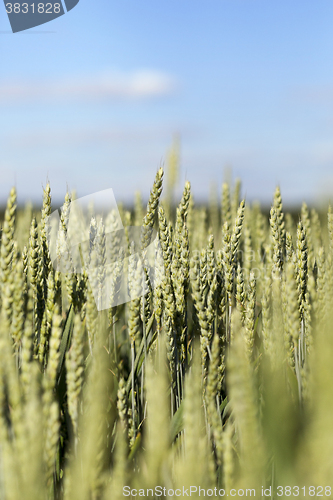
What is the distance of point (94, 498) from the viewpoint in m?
0.45

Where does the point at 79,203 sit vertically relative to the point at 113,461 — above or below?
above

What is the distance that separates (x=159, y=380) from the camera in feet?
1.07

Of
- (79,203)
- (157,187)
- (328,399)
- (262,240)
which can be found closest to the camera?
(328,399)

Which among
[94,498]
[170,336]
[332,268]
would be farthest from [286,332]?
[94,498]

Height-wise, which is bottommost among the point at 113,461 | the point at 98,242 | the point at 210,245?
the point at 113,461

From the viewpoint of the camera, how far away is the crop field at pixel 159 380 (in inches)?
12.9

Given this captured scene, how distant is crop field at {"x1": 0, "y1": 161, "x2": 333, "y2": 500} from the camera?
0.33 meters

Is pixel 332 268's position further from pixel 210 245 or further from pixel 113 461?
pixel 113 461

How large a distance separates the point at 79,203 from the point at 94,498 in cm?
104

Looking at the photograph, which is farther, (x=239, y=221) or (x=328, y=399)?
(x=239, y=221)

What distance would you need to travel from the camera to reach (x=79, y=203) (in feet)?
4.39

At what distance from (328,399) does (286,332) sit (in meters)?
0.51

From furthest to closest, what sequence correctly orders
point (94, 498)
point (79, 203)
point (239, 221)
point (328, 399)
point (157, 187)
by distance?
1. point (79, 203)
2. point (239, 221)
3. point (157, 187)
4. point (94, 498)
5. point (328, 399)

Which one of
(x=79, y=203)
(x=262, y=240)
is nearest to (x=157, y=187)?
(x=79, y=203)
